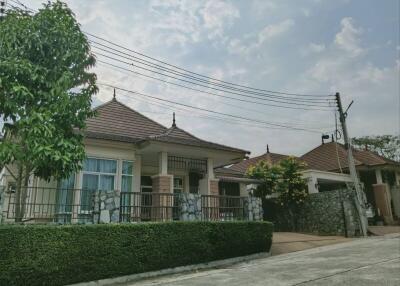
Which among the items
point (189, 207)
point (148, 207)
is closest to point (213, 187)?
point (189, 207)

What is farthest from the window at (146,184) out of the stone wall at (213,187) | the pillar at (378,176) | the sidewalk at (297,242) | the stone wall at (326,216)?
the pillar at (378,176)

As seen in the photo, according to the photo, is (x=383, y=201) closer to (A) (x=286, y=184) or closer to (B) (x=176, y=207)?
(A) (x=286, y=184)

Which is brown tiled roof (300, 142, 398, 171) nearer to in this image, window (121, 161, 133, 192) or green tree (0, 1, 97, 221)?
window (121, 161, 133, 192)

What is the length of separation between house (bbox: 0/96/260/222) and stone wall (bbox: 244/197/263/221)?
1.79m

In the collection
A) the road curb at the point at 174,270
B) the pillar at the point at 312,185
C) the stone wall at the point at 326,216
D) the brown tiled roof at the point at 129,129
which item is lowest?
the road curb at the point at 174,270

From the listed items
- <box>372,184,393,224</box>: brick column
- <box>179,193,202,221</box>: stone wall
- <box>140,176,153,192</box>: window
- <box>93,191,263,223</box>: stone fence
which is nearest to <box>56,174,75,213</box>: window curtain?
<box>93,191,263,223</box>: stone fence

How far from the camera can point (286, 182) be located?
18859 millimetres

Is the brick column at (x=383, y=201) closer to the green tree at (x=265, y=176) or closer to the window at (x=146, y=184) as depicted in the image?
the green tree at (x=265, y=176)

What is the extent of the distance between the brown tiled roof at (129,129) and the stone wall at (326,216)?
5.92 metres

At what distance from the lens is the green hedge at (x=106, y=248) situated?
7320 mm

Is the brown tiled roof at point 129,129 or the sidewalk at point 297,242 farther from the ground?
the brown tiled roof at point 129,129

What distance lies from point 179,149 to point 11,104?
6707mm

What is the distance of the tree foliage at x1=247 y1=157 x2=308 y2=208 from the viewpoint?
18812 mm

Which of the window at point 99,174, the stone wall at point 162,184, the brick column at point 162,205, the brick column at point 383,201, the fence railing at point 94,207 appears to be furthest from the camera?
the brick column at point 383,201
